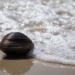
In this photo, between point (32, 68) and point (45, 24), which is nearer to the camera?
point (32, 68)

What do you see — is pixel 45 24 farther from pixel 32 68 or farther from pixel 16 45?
pixel 32 68

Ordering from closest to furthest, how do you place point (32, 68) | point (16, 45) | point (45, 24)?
point (32, 68) → point (16, 45) → point (45, 24)

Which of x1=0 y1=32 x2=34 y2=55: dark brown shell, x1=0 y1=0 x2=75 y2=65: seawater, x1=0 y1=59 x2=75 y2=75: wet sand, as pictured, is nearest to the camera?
x1=0 y1=59 x2=75 y2=75: wet sand

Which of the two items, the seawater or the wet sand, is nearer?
the wet sand

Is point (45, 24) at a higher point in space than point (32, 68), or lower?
higher

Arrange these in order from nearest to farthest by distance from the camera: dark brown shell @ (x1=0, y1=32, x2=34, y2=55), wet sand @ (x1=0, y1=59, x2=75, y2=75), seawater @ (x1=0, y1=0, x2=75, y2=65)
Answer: wet sand @ (x1=0, y1=59, x2=75, y2=75) < dark brown shell @ (x1=0, y1=32, x2=34, y2=55) < seawater @ (x1=0, y1=0, x2=75, y2=65)

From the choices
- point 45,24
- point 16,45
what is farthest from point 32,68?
point 45,24
